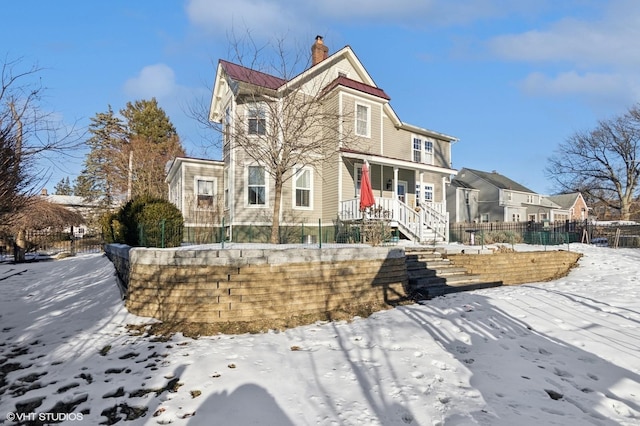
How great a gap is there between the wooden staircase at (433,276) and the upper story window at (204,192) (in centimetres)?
981

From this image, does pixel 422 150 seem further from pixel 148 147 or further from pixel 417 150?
pixel 148 147

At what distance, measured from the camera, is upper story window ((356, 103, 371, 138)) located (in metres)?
15.8

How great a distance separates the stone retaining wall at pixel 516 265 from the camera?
32.3 feet

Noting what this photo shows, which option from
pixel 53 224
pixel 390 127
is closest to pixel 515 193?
pixel 390 127

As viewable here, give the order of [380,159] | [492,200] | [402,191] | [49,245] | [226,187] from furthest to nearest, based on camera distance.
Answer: [492,200] → [49,245] → [402,191] → [226,187] → [380,159]

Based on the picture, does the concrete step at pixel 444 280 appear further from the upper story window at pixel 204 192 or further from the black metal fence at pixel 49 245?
the black metal fence at pixel 49 245

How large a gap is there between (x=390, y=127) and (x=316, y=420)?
16444 millimetres

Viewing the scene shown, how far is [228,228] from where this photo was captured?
→ 1406 centimetres

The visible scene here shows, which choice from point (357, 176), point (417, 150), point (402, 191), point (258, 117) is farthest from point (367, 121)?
point (258, 117)

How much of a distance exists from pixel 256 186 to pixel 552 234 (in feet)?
49.8

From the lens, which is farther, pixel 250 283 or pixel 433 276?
pixel 433 276

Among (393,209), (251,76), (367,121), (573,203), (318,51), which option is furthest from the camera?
(573,203)

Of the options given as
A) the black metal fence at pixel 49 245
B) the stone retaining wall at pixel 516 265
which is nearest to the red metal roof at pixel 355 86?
the stone retaining wall at pixel 516 265

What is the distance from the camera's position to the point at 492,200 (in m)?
34.2
